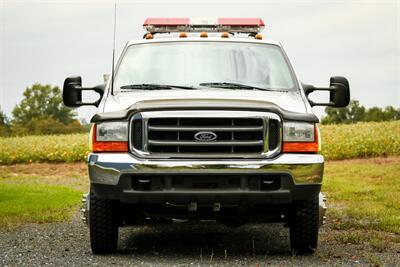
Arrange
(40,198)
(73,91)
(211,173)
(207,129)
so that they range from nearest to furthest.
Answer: (211,173)
(207,129)
(73,91)
(40,198)

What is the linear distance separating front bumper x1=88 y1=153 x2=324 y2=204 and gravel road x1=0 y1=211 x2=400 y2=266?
0.64 metres

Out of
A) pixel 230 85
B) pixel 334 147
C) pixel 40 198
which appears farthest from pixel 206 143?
pixel 334 147

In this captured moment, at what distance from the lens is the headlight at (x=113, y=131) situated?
7.18 m

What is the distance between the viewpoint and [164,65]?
841cm

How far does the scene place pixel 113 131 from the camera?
23.6ft

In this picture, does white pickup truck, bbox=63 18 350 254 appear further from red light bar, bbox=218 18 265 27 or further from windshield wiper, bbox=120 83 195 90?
red light bar, bbox=218 18 265 27

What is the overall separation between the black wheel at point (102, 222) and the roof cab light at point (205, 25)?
313cm

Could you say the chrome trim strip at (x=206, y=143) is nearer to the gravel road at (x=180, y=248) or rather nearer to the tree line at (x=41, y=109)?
the gravel road at (x=180, y=248)

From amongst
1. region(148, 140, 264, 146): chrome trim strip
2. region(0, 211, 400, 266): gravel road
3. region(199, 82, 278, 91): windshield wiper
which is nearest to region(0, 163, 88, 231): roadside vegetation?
region(0, 211, 400, 266): gravel road

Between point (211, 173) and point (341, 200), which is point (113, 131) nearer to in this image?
point (211, 173)

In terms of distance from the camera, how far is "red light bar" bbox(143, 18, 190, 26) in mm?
10094

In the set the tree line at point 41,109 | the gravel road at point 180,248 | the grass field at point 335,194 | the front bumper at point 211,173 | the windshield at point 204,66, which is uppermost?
the windshield at point 204,66

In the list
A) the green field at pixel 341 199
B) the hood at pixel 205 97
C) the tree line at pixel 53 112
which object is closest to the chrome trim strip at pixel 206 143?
the hood at pixel 205 97

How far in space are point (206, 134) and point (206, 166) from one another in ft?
0.99
